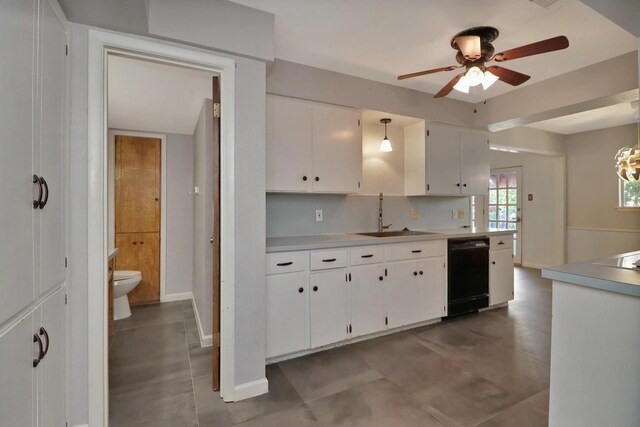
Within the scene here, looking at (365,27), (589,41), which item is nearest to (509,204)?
(589,41)

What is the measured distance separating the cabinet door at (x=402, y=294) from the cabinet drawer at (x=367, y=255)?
0.51 feet

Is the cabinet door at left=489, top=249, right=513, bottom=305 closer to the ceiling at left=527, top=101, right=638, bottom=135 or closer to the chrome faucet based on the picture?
the chrome faucet

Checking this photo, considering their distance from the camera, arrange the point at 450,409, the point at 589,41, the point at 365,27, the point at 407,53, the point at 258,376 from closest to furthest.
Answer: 1. the point at 450,409
2. the point at 258,376
3. the point at 365,27
4. the point at 589,41
5. the point at 407,53

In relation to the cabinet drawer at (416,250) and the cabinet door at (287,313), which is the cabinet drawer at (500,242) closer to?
the cabinet drawer at (416,250)

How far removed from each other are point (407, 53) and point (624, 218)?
482cm

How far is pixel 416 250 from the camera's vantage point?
9.59ft

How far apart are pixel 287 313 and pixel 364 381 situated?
72cm

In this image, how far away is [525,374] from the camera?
2.15 meters

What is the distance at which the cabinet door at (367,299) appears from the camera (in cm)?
259
